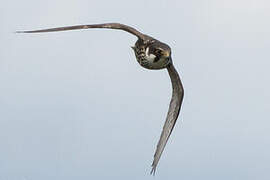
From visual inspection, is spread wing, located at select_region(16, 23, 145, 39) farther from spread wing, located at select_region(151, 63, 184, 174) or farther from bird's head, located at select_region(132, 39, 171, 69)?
spread wing, located at select_region(151, 63, 184, 174)

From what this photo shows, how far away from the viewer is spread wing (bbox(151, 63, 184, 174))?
31.3 metres

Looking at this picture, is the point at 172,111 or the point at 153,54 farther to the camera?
the point at 172,111

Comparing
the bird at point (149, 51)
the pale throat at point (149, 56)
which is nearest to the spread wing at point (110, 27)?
the bird at point (149, 51)

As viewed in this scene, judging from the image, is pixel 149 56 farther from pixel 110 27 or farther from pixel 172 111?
pixel 172 111

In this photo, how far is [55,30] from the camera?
24.7 m

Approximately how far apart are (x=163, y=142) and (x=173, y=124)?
858 mm

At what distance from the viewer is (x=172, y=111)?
1262 inches

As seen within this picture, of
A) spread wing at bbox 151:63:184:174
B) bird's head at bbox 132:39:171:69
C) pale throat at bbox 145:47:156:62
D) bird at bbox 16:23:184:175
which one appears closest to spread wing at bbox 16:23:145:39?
bird at bbox 16:23:184:175

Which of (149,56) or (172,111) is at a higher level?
(149,56)

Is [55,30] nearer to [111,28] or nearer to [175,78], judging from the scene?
[111,28]

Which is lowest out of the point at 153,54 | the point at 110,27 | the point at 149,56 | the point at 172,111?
the point at 172,111

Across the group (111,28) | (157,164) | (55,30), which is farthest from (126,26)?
(157,164)

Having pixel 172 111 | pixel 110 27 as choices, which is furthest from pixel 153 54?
pixel 172 111

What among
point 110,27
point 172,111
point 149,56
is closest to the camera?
point 110,27
